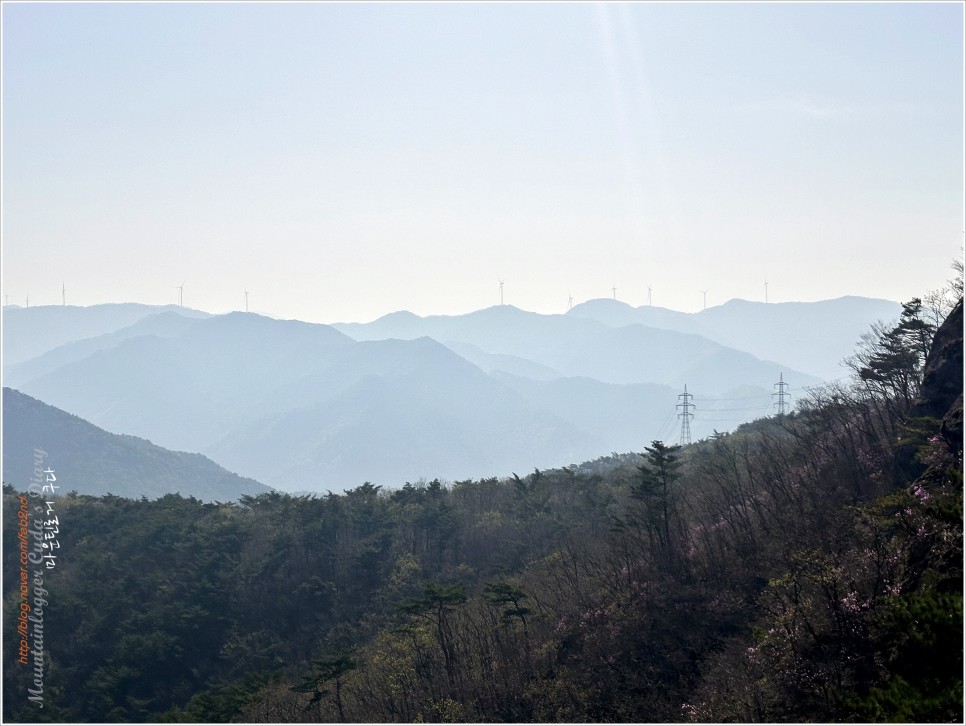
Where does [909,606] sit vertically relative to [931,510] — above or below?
below

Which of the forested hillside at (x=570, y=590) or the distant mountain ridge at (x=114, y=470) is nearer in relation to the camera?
the forested hillside at (x=570, y=590)

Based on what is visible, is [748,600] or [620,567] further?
[620,567]

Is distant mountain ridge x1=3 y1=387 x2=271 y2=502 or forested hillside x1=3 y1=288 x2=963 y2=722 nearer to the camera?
forested hillside x1=3 y1=288 x2=963 y2=722

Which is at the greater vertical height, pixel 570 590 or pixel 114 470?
pixel 114 470

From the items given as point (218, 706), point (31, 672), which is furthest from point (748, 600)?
point (31, 672)

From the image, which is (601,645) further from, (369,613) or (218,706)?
(369,613)

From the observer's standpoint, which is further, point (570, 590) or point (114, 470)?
point (114, 470)

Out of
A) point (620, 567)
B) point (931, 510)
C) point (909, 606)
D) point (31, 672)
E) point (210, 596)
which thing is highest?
point (931, 510)

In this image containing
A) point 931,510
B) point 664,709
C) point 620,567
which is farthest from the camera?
point 620,567
